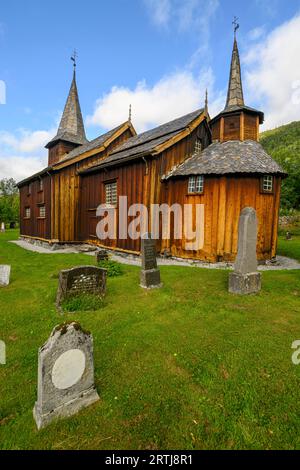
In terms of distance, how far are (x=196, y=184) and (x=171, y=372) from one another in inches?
419

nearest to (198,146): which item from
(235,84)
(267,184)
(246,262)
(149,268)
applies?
(235,84)

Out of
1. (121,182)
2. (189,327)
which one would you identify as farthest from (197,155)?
(189,327)

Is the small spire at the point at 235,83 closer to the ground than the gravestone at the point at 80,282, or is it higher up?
higher up

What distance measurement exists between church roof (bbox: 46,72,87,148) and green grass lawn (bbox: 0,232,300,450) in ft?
71.1

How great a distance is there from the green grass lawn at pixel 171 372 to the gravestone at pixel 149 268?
0.65 m

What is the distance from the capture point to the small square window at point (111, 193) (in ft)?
52.7

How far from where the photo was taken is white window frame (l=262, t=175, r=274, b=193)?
12.6m

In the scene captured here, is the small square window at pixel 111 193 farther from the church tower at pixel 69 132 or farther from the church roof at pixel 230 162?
the church tower at pixel 69 132

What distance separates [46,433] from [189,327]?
136 inches

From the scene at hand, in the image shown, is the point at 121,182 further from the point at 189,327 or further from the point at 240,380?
the point at 240,380

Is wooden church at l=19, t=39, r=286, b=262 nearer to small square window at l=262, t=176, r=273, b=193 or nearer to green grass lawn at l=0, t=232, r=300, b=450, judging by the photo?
small square window at l=262, t=176, r=273, b=193

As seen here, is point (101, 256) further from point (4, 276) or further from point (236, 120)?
point (236, 120)

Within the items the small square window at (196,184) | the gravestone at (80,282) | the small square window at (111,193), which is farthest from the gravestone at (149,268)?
the small square window at (111,193)

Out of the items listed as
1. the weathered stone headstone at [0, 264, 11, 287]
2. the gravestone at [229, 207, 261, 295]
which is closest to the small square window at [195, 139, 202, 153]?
the gravestone at [229, 207, 261, 295]
